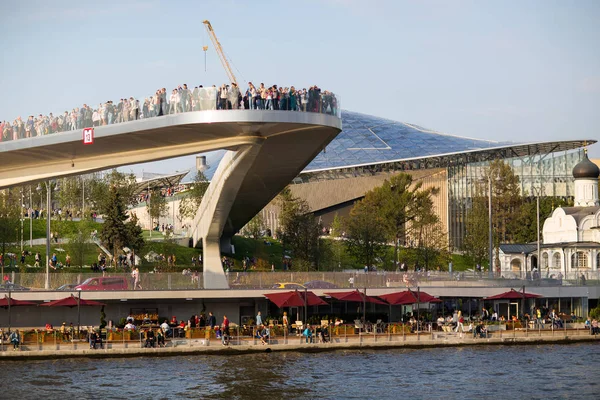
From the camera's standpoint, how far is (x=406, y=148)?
103 m

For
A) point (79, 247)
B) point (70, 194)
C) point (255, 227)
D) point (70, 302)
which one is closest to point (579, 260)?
point (255, 227)

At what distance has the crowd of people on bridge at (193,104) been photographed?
140ft

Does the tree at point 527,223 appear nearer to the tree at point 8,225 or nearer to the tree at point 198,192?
the tree at point 198,192

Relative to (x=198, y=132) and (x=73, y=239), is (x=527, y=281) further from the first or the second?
(x=73, y=239)

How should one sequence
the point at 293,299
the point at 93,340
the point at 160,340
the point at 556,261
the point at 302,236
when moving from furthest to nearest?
the point at 302,236 < the point at 556,261 < the point at 293,299 < the point at 160,340 < the point at 93,340

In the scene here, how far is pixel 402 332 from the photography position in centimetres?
4538

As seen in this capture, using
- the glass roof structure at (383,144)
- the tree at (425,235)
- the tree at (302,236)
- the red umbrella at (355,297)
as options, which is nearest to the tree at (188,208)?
the tree at (302,236)

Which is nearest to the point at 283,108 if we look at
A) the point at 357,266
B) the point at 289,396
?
the point at 289,396

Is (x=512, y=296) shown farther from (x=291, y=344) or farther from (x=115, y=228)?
(x=115, y=228)

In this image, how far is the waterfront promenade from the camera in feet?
136

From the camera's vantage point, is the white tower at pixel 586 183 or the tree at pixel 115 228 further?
the white tower at pixel 586 183

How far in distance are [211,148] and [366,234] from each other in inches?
968

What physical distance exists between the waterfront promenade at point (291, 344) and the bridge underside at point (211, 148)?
6.25 metres

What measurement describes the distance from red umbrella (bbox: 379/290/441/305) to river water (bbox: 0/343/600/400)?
4536mm
